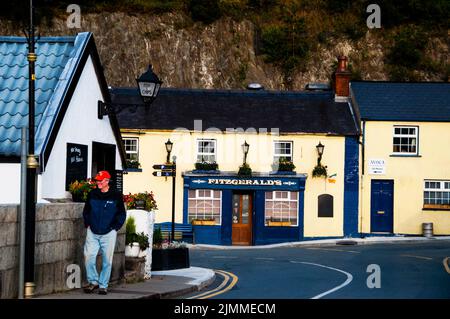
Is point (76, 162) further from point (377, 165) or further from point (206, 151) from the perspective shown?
point (377, 165)

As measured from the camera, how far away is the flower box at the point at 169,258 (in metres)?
20.5

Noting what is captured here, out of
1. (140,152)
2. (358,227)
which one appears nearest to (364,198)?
(358,227)

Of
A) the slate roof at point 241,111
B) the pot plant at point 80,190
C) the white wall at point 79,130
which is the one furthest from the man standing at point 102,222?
the slate roof at point 241,111

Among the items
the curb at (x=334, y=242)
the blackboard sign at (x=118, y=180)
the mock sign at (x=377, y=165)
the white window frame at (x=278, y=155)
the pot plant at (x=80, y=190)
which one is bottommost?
the curb at (x=334, y=242)

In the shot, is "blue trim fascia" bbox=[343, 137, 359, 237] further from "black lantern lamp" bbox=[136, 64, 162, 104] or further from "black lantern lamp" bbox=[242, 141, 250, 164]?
"black lantern lamp" bbox=[136, 64, 162, 104]

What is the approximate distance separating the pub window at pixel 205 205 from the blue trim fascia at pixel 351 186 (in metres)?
5.96

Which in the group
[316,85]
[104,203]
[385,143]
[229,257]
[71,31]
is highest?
[71,31]

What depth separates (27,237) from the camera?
12094 millimetres

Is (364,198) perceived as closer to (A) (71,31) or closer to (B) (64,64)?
(B) (64,64)

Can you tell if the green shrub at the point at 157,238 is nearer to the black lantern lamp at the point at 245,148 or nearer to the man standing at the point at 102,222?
the man standing at the point at 102,222

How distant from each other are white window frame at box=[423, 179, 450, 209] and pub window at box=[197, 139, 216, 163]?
1012cm

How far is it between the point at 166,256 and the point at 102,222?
747cm

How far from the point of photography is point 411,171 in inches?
1542

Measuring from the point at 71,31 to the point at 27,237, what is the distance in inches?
2019
